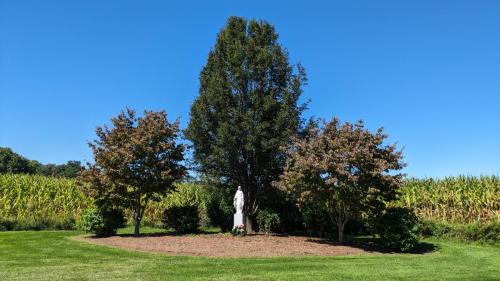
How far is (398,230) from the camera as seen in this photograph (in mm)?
17734

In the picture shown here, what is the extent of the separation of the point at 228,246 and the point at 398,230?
20.8 feet

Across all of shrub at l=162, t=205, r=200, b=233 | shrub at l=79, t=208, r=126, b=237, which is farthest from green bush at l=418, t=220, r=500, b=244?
shrub at l=79, t=208, r=126, b=237

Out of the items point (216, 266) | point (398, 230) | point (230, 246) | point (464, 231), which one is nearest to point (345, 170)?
point (398, 230)

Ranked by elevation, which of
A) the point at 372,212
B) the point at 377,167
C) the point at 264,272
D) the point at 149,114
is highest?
the point at 149,114

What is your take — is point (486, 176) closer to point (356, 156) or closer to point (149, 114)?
point (356, 156)

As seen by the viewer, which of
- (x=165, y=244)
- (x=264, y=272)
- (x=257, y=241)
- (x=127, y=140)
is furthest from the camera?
(x=127, y=140)

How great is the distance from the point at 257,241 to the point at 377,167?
17.0 feet

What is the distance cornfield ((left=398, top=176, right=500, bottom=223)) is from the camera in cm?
2414

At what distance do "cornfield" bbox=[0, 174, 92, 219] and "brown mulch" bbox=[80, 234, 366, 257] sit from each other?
11.4m

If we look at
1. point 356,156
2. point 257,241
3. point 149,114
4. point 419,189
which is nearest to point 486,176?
point 419,189

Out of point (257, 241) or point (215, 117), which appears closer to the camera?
point (257, 241)

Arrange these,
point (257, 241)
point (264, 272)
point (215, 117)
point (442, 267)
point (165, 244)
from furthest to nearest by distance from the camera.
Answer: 1. point (215, 117)
2. point (257, 241)
3. point (165, 244)
4. point (442, 267)
5. point (264, 272)

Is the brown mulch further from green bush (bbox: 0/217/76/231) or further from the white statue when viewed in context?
green bush (bbox: 0/217/76/231)

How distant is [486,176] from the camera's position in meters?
26.5
